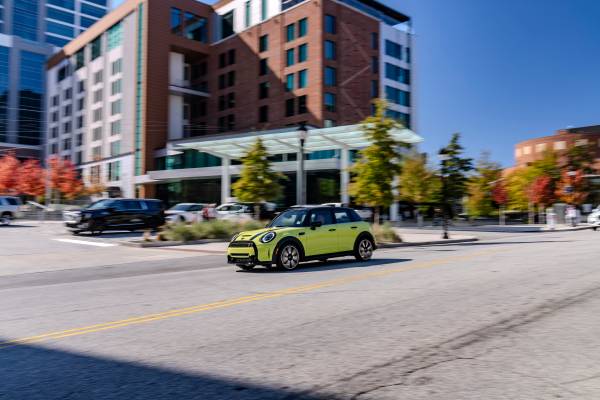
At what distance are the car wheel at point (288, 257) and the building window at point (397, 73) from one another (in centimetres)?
5301

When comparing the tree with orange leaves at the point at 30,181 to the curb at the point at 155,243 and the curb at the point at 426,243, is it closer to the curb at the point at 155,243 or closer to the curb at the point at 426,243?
the curb at the point at 155,243

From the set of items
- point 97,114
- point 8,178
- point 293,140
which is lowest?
point 8,178

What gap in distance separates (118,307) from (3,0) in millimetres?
128231

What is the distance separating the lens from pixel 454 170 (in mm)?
24953

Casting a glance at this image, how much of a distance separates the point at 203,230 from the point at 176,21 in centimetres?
5206

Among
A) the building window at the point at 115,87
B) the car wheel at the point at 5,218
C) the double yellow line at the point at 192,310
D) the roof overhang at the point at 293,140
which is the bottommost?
the double yellow line at the point at 192,310

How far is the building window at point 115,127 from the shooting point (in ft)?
219

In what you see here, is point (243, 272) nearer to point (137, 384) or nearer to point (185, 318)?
point (185, 318)

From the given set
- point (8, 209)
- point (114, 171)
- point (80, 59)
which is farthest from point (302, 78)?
point (80, 59)

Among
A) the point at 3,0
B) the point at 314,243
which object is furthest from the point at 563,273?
the point at 3,0

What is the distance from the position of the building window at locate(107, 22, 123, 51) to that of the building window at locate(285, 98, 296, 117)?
27.6 meters

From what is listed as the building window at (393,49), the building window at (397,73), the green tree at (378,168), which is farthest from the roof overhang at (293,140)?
the building window at (393,49)

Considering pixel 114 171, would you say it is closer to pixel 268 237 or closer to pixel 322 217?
pixel 322 217

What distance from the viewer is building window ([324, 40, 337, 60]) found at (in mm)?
54500
